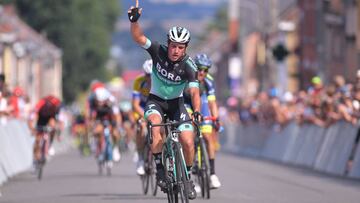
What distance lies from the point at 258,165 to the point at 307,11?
37933 mm

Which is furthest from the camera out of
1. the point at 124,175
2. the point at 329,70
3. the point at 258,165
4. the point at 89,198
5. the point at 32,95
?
the point at 32,95

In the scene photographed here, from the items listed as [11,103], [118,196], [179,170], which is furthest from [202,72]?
[11,103]

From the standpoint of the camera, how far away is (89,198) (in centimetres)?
1722

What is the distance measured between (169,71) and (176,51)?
31 centimetres

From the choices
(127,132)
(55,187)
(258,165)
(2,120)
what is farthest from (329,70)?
(55,187)

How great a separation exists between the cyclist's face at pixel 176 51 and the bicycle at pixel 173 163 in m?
0.76

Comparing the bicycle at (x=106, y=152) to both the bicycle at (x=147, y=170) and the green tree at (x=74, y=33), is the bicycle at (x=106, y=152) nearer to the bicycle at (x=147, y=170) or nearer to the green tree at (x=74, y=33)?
the bicycle at (x=147, y=170)

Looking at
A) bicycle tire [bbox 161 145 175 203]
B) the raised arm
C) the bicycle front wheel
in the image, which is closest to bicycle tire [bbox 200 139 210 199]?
the bicycle front wheel

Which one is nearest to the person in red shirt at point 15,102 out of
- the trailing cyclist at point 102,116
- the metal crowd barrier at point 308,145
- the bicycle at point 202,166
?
the trailing cyclist at point 102,116

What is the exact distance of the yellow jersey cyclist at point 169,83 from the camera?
1412cm

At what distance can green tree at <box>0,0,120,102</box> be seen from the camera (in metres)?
85.6

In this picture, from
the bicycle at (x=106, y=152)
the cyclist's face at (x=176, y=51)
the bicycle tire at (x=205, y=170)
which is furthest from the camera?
the bicycle at (x=106, y=152)

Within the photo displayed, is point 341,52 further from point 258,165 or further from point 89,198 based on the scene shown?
point 89,198

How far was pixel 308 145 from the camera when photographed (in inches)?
1134
